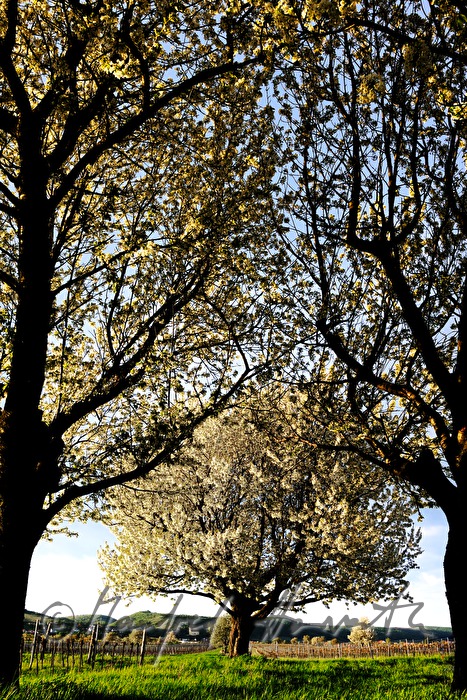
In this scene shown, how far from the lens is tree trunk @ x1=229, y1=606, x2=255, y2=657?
2331cm

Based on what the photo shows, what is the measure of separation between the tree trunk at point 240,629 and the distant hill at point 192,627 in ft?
13.4

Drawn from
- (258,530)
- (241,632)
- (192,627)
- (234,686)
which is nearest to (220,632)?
(192,627)

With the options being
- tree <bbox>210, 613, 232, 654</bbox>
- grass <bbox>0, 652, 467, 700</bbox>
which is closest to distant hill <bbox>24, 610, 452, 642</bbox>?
tree <bbox>210, 613, 232, 654</bbox>

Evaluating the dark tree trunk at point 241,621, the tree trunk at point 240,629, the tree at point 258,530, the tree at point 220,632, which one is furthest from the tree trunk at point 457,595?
the tree at point 220,632

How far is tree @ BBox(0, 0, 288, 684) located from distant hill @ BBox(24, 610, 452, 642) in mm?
17858

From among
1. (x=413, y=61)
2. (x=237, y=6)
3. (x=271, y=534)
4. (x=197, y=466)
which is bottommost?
(x=271, y=534)

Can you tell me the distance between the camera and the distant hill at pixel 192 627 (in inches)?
1294

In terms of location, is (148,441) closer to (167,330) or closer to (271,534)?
(167,330)

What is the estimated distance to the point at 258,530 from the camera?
77.0ft

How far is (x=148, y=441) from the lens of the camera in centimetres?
1155

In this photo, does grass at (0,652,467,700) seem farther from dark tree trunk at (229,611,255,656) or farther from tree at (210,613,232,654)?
tree at (210,613,232,654)

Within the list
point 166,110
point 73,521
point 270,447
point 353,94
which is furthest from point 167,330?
point 270,447

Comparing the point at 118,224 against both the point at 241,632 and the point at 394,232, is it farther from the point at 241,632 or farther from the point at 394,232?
the point at 241,632

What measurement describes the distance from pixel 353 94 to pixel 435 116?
1.64 metres
